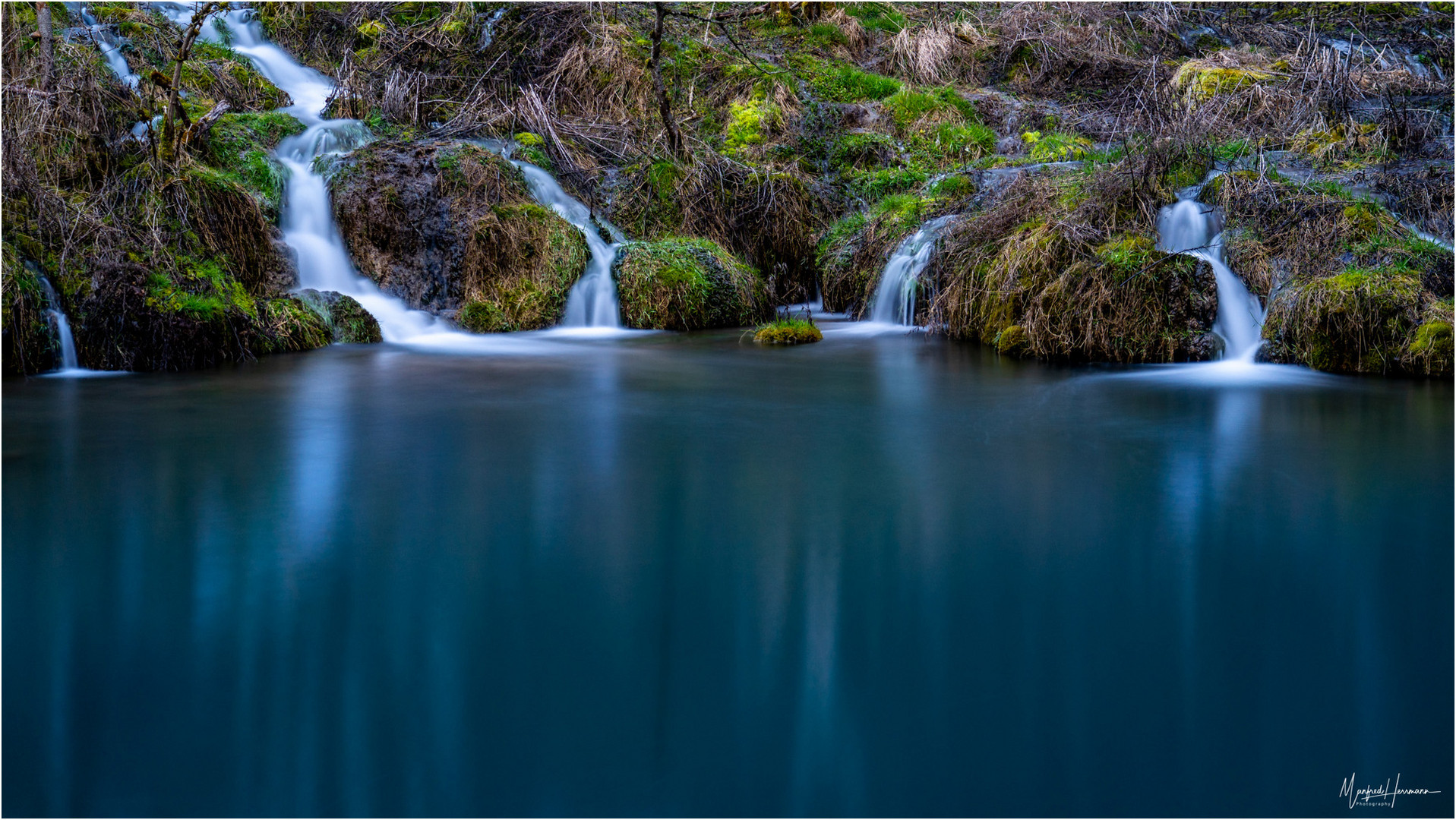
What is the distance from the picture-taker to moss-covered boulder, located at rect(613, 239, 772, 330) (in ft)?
32.2

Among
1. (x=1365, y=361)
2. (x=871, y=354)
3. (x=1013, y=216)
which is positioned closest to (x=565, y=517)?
Answer: (x=871, y=354)

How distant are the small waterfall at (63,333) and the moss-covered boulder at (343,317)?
75.5 inches

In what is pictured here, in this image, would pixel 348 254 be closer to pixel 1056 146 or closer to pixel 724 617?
pixel 724 617

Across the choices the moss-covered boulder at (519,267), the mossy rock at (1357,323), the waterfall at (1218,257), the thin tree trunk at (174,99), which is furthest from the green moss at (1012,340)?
the thin tree trunk at (174,99)

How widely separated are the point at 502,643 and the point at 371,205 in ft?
26.9

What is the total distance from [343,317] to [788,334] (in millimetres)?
3832

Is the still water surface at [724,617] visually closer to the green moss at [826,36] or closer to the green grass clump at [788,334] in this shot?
the green grass clump at [788,334]

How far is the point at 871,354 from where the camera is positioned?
7.78 m

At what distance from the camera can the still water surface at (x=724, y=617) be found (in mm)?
1903

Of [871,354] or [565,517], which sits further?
[871,354]

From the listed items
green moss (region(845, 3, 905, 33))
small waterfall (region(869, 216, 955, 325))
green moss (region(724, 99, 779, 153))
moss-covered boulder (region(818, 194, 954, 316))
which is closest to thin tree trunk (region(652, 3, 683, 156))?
green moss (region(724, 99, 779, 153))

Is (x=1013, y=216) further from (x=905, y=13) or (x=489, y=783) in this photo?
(x=905, y=13)

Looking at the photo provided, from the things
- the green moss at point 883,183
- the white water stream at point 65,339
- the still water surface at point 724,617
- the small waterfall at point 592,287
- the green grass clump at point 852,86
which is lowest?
the still water surface at point 724,617

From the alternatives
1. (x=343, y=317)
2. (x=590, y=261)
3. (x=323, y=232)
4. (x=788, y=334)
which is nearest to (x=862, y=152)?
(x=590, y=261)
